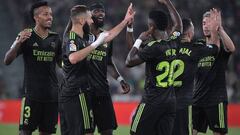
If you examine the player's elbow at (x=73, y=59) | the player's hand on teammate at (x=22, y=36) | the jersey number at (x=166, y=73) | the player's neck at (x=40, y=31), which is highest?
the player's neck at (x=40, y=31)

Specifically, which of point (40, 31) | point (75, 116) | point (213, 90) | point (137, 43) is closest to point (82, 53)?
point (137, 43)

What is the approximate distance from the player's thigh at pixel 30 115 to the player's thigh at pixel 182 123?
2.39 metres

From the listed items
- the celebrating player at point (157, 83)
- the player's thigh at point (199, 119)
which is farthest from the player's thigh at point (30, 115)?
the player's thigh at point (199, 119)

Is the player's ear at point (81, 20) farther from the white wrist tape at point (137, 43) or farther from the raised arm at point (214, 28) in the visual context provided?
the raised arm at point (214, 28)

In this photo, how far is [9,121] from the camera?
2178 cm

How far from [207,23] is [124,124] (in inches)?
389

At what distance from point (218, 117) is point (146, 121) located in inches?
95.4

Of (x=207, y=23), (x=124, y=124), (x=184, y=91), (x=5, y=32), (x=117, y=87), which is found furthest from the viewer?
(x=5, y=32)

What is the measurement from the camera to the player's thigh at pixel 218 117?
1171cm

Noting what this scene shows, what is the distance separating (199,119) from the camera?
1195 cm

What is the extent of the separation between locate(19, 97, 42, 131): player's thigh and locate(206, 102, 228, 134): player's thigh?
312 centimetres

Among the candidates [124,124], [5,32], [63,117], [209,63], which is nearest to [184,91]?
[209,63]

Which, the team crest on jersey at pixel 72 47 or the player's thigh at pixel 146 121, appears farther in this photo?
the player's thigh at pixel 146 121

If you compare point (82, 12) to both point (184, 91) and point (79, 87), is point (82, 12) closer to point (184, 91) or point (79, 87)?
point (79, 87)
